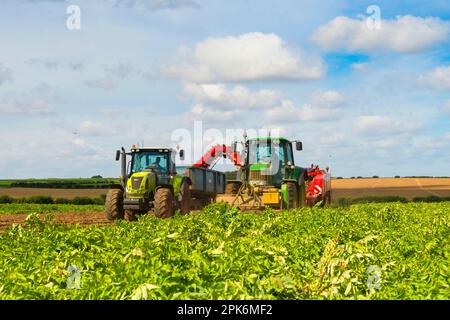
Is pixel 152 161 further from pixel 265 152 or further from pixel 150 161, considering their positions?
pixel 265 152

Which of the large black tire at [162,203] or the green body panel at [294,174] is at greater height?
the green body panel at [294,174]

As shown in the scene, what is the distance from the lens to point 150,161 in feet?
74.2

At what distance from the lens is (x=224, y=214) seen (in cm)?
1727

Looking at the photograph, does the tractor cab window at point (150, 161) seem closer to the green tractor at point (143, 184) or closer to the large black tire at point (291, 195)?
the green tractor at point (143, 184)

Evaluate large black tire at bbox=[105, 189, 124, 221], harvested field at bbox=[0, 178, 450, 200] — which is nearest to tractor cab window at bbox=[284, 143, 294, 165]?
large black tire at bbox=[105, 189, 124, 221]

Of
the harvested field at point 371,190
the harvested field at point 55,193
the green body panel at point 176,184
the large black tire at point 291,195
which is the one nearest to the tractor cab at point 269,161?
the large black tire at point 291,195

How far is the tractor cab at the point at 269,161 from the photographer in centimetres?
2697

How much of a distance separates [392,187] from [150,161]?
39.6 meters

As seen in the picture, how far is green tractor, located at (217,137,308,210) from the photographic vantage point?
87.8ft

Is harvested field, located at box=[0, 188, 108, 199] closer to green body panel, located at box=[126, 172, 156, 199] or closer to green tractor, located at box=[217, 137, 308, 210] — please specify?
green tractor, located at box=[217, 137, 308, 210]

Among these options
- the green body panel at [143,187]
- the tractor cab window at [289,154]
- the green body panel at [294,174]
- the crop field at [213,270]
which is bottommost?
the crop field at [213,270]
